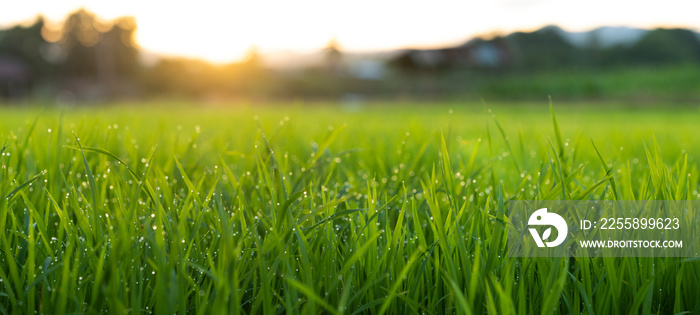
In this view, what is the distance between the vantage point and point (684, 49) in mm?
28047

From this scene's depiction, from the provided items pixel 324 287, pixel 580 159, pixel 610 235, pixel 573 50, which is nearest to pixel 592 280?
pixel 610 235

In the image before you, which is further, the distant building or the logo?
the distant building

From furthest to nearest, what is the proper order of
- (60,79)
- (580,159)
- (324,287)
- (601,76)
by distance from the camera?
(60,79)
(601,76)
(580,159)
(324,287)

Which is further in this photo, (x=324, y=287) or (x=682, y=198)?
(x=682, y=198)

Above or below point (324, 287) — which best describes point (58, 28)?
above

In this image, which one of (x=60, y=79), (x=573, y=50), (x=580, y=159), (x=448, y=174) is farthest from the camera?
(x=60, y=79)

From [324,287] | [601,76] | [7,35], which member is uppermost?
[7,35]

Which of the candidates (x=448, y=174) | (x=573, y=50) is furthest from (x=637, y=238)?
(x=573, y=50)

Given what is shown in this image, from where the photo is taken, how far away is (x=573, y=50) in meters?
28.0

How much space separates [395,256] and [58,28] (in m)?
38.4

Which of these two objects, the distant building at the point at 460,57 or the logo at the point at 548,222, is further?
the distant building at the point at 460,57

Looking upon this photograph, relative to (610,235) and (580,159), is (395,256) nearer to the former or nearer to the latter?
(610,235)

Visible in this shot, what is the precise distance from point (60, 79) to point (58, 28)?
4.40 metres

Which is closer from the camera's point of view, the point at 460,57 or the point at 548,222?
the point at 548,222
